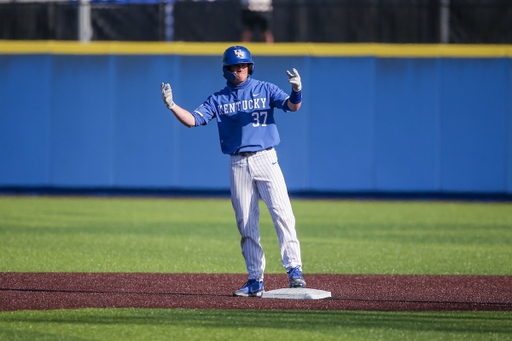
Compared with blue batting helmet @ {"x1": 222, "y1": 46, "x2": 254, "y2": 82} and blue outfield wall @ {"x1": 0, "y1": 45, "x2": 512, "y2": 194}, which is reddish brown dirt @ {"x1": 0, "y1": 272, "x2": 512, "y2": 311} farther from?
blue outfield wall @ {"x1": 0, "y1": 45, "x2": 512, "y2": 194}

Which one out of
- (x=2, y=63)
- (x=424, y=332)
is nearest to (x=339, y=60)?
(x=2, y=63)

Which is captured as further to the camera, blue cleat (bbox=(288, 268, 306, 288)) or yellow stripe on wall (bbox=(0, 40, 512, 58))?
yellow stripe on wall (bbox=(0, 40, 512, 58))

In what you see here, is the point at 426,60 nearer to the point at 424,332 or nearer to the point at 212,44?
the point at 212,44

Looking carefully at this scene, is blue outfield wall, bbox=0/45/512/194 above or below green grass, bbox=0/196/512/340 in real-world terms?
above

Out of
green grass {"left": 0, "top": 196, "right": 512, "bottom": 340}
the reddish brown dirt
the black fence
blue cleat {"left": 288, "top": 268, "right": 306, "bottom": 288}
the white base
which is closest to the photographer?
green grass {"left": 0, "top": 196, "right": 512, "bottom": 340}

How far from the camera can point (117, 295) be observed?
5746 millimetres

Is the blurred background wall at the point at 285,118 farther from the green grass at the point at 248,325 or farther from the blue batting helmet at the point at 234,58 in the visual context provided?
the green grass at the point at 248,325

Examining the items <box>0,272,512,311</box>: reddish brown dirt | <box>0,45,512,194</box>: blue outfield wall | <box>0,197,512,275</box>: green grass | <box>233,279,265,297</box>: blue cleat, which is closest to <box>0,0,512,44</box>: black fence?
<box>0,45,512,194</box>: blue outfield wall

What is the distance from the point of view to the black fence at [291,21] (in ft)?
57.0

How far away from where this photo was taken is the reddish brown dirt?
17.5 ft

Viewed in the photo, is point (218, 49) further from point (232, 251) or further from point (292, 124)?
point (232, 251)

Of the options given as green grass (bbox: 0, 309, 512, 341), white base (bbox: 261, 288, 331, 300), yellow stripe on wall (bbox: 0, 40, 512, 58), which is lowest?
white base (bbox: 261, 288, 331, 300)

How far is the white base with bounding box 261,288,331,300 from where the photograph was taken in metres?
5.54

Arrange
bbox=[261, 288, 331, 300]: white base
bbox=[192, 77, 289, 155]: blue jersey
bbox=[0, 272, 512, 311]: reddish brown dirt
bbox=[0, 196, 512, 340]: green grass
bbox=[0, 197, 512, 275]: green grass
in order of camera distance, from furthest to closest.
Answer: bbox=[0, 197, 512, 275]: green grass, bbox=[192, 77, 289, 155]: blue jersey, bbox=[261, 288, 331, 300]: white base, bbox=[0, 272, 512, 311]: reddish brown dirt, bbox=[0, 196, 512, 340]: green grass
